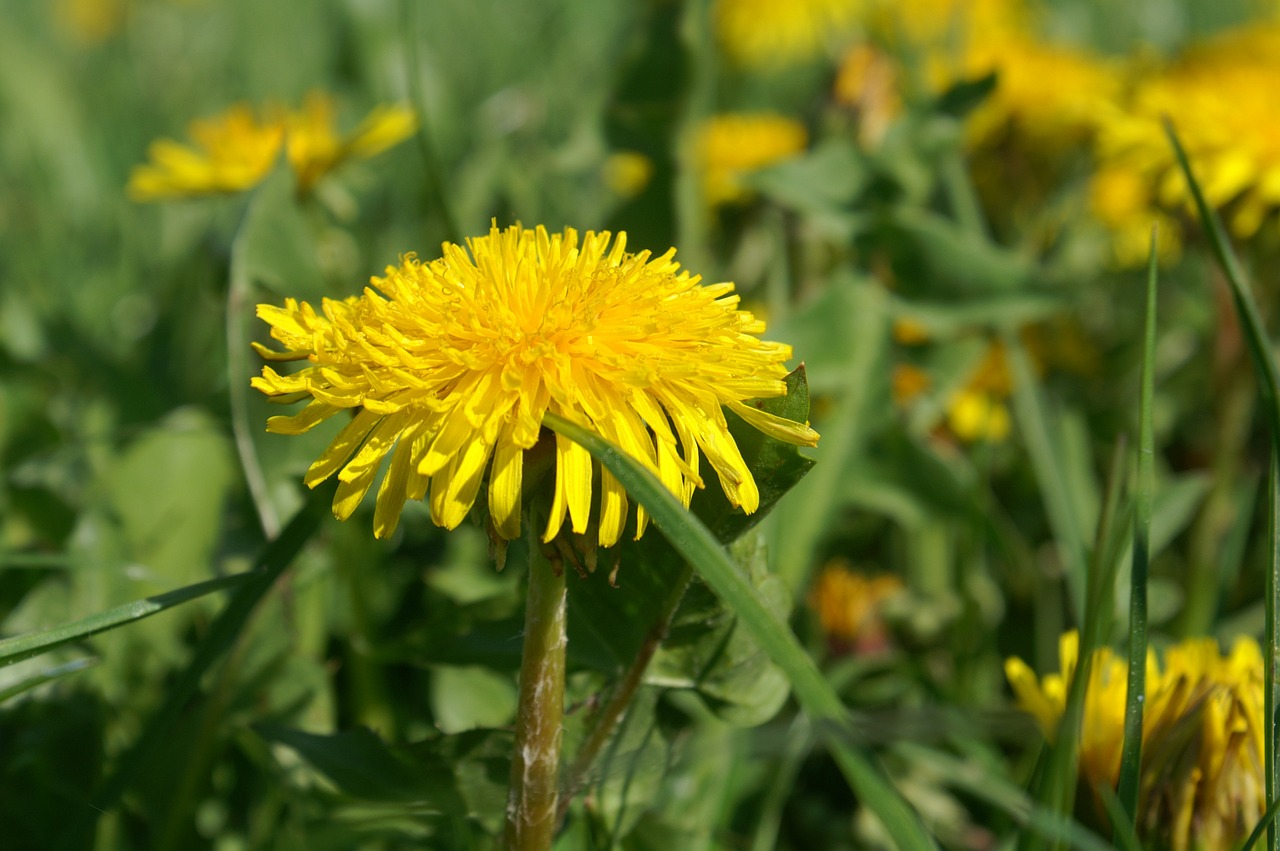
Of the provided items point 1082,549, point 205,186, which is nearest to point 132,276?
point 205,186

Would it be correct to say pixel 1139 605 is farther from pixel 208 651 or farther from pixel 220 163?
pixel 220 163

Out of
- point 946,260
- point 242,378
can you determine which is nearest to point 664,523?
point 242,378

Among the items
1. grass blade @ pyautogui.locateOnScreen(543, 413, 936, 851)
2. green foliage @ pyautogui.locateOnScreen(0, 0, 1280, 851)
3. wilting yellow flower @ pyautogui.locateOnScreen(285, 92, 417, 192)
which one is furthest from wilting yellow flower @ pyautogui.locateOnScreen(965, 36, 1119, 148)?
grass blade @ pyautogui.locateOnScreen(543, 413, 936, 851)

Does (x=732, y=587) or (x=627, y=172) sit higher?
(x=627, y=172)

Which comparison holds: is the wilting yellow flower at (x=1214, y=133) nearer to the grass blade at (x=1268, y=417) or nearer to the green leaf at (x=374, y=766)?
the grass blade at (x=1268, y=417)

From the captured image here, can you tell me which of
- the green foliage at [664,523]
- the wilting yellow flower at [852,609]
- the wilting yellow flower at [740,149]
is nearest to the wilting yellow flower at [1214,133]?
the green foliage at [664,523]
